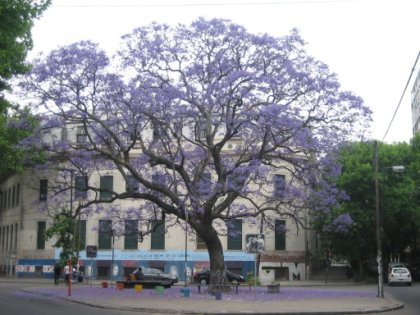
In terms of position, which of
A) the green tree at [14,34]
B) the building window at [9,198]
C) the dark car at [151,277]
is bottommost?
the dark car at [151,277]

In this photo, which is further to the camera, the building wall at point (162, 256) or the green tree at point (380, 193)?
the building wall at point (162, 256)

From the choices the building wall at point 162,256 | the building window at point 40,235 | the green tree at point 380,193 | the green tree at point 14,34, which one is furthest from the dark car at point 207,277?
the green tree at point 14,34

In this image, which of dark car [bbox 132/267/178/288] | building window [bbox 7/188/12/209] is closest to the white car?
dark car [bbox 132/267/178/288]

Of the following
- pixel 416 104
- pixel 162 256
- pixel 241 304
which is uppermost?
pixel 416 104

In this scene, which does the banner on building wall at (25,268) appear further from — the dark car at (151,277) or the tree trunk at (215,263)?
the tree trunk at (215,263)

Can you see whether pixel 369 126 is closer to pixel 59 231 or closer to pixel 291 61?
pixel 291 61

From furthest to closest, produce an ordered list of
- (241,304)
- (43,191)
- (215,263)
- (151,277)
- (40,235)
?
(40,235) → (151,277) → (43,191) → (215,263) → (241,304)

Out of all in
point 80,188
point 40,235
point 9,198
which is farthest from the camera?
point 9,198

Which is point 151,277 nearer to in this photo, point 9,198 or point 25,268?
point 25,268

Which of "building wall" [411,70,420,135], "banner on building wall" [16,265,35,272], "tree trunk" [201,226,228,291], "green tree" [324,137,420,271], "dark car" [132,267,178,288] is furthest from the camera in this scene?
"building wall" [411,70,420,135]

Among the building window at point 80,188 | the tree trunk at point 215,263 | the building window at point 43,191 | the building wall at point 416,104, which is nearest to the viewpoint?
the tree trunk at point 215,263

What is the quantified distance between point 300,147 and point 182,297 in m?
9.49

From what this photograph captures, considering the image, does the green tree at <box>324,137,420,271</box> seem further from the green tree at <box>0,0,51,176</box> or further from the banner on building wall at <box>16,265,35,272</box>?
the green tree at <box>0,0,51,176</box>

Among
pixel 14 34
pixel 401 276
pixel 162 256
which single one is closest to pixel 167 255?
pixel 162 256
